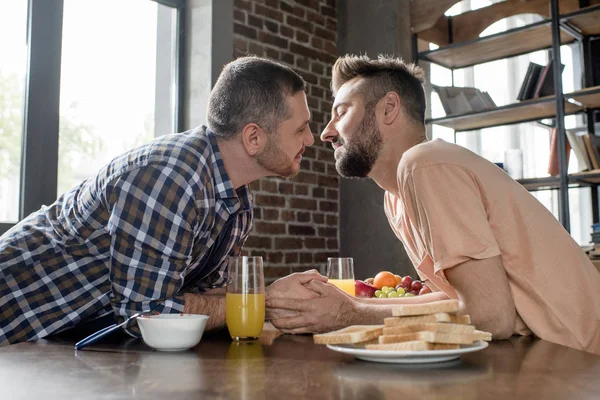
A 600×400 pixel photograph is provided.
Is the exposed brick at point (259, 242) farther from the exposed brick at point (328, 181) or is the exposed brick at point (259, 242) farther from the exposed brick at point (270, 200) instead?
the exposed brick at point (328, 181)

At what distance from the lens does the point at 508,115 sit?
3.71m

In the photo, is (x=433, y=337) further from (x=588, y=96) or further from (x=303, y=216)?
(x=303, y=216)

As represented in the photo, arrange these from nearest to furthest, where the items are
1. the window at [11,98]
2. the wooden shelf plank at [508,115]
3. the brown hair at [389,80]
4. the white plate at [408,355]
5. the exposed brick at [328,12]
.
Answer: the white plate at [408,355] < the brown hair at [389,80] < the window at [11,98] < the wooden shelf plank at [508,115] < the exposed brick at [328,12]

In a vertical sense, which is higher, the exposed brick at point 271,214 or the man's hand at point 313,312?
the exposed brick at point 271,214

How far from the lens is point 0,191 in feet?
9.44

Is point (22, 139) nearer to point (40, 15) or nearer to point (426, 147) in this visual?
point (40, 15)

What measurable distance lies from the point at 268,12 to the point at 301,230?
137cm

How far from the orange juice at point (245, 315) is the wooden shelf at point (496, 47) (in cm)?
286

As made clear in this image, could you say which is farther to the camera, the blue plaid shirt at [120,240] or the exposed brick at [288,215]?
the exposed brick at [288,215]

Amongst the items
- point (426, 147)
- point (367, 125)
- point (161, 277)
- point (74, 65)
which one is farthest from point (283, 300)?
point (74, 65)

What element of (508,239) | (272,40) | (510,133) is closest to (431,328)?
(508,239)

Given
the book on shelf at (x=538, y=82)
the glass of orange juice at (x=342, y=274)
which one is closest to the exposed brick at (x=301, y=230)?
the book on shelf at (x=538, y=82)

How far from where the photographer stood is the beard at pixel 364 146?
199 centimetres

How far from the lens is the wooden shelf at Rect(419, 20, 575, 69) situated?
355cm
